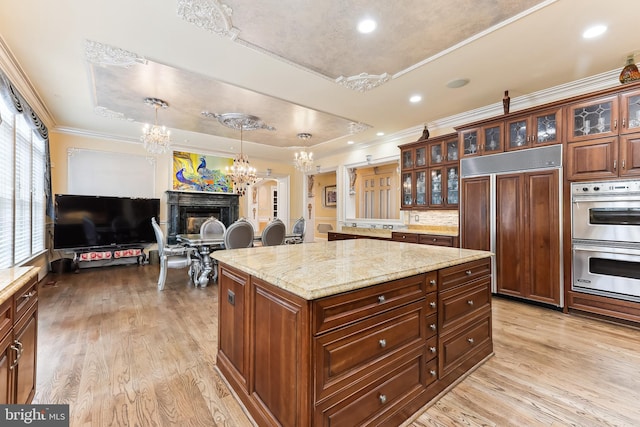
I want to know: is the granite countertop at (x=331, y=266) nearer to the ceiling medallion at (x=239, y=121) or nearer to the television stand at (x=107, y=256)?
the ceiling medallion at (x=239, y=121)

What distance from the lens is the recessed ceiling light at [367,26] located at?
7.89 feet

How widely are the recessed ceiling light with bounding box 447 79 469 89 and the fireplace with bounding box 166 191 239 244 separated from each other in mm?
5645

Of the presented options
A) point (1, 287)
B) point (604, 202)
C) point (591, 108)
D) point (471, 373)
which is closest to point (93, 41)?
point (1, 287)

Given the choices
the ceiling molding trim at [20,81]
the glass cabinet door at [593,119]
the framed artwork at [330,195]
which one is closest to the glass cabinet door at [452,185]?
the glass cabinet door at [593,119]

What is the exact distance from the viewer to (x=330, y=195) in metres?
9.66

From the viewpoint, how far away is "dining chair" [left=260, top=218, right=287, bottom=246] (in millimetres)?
4527

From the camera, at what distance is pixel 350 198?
24.0ft

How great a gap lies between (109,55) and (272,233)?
296 centimetres

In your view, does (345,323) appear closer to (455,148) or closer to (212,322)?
(212,322)

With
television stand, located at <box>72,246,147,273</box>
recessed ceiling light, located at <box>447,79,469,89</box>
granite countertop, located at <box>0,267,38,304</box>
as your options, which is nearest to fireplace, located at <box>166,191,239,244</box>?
television stand, located at <box>72,246,147,273</box>

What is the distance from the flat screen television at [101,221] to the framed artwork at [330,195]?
5210 mm

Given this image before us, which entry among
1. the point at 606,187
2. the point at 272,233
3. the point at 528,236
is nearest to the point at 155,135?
the point at 272,233

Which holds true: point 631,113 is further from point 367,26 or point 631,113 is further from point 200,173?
point 200,173

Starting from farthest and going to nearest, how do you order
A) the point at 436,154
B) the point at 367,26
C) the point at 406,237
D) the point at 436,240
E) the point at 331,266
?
the point at 406,237
the point at 436,154
the point at 436,240
the point at 367,26
the point at 331,266
